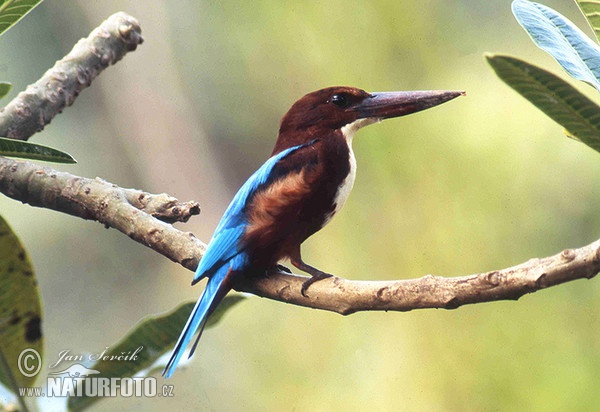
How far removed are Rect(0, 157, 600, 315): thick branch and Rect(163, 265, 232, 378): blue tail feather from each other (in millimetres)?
61

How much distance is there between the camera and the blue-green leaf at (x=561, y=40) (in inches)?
A: 42.3

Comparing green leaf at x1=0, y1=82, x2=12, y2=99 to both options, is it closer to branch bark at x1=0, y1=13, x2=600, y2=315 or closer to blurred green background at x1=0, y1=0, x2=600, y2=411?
branch bark at x1=0, y1=13, x2=600, y2=315

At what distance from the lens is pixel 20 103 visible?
1.69 m

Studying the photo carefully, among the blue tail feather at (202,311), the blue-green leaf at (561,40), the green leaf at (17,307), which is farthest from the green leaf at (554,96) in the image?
the green leaf at (17,307)

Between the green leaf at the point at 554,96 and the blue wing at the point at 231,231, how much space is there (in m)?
0.77

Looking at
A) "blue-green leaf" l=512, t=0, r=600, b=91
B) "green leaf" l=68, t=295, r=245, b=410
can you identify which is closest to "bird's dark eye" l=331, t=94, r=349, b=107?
"green leaf" l=68, t=295, r=245, b=410

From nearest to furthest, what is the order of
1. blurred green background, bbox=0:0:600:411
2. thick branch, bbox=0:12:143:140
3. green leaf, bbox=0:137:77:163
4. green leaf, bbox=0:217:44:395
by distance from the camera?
green leaf, bbox=0:137:77:163 → green leaf, bbox=0:217:44:395 → thick branch, bbox=0:12:143:140 → blurred green background, bbox=0:0:600:411

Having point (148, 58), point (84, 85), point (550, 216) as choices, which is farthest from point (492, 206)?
point (148, 58)

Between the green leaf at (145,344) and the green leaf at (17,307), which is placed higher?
the green leaf at (17,307)

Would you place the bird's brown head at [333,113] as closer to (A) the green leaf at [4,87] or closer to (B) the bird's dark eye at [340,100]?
(B) the bird's dark eye at [340,100]

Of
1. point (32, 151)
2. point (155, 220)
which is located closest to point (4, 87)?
point (32, 151)

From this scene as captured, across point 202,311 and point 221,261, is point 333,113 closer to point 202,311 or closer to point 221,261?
point 221,261

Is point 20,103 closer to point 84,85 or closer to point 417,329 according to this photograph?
point 84,85

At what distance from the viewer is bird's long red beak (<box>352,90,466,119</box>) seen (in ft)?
5.12
